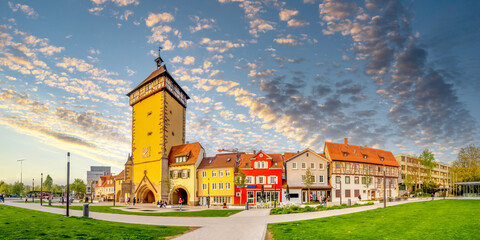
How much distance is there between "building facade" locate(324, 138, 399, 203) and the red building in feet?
45.5

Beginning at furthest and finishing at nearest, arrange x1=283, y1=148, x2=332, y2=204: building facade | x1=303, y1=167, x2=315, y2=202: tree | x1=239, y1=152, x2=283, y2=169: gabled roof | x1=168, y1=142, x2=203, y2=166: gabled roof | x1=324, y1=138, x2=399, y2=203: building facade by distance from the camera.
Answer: x1=324, y1=138, x2=399, y2=203: building facade < x1=168, y1=142, x2=203, y2=166: gabled roof < x1=283, y1=148, x2=332, y2=204: building facade < x1=239, y1=152, x2=283, y2=169: gabled roof < x1=303, y1=167, x2=315, y2=202: tree

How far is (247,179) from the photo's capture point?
6397cm

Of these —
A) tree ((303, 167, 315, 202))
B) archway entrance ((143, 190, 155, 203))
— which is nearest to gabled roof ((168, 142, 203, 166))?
archway entrance ((143, 190, 155, 203))

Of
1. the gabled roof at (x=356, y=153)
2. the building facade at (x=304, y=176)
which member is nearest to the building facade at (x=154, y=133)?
the building facade at (x=304, y=176)

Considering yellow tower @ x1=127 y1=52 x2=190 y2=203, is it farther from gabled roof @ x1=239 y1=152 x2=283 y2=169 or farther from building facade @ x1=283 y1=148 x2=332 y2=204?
building facade @ x1=283 y1=148 x2=332 y2=204

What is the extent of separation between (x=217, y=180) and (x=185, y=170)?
7486 mm

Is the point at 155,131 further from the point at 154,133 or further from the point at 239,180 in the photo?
the point at 239,180

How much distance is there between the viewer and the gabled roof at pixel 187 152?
67887mm

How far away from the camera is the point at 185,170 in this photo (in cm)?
6788

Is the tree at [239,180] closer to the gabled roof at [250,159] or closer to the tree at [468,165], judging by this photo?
the gabled roof at [250,159]

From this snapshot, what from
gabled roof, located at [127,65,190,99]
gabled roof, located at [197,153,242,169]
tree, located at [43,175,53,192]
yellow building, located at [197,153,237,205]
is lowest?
tree, located at [43,175,53,192]

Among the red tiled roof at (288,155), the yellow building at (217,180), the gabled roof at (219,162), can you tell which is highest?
the red tiled roof at (288,155)

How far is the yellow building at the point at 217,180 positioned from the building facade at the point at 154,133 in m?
7.61

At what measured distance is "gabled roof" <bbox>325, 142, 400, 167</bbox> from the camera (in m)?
73.3
